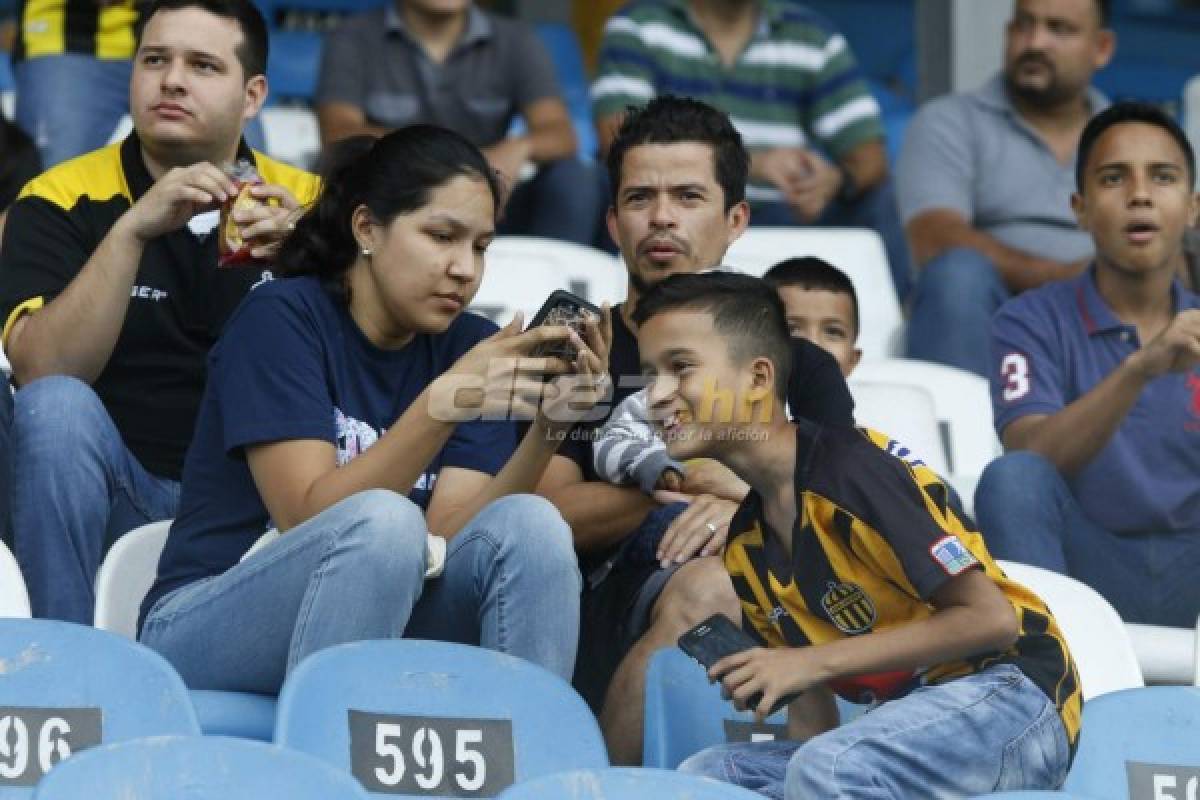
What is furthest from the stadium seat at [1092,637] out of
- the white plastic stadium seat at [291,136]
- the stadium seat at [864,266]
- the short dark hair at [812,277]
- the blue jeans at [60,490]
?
the white plastic stadium seat at [291,136]

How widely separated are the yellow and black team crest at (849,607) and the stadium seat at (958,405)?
1995 millimetres

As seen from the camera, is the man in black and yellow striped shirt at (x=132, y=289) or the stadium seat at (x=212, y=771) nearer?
the stadium seat at (x=212, y=771)

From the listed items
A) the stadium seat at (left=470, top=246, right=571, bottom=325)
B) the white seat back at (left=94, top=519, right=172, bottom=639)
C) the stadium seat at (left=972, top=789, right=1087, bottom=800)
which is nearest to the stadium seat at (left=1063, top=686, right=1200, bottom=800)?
the stadium seat at (left=972, top=789, right=1087, bottom=800)

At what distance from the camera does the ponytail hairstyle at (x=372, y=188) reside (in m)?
3.74

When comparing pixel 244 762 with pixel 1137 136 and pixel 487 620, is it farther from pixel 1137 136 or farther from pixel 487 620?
pixel 1137 136

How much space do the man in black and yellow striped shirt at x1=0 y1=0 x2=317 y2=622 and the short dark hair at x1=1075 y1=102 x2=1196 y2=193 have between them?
1.64 meters

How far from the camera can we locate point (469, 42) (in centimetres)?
618

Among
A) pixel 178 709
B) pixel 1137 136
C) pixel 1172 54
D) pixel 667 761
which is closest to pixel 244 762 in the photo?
pixel 178 709

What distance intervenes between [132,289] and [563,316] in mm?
946

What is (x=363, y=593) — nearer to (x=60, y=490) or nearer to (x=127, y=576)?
(x=127, y=576)

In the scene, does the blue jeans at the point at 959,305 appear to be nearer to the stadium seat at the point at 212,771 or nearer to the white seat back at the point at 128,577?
the white seat back at the point at 128,577

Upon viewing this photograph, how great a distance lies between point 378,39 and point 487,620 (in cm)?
294

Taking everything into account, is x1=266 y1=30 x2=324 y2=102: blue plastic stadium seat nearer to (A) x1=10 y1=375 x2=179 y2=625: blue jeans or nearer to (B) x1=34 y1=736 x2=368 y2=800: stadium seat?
(A) x1=10 y1=375 x2=179 y2=625: blue jeans

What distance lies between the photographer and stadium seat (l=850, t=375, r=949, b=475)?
16.0 ft
